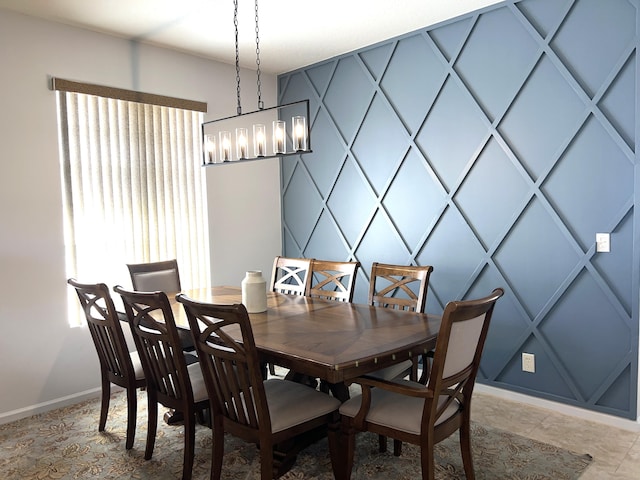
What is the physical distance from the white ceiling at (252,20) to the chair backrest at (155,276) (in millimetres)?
1616

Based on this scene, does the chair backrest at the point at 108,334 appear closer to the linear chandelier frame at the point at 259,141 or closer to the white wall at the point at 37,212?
the white wall at the point at 37,212

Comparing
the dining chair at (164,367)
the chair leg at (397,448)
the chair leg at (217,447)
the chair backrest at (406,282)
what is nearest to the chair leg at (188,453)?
the dining chair at (164,367)

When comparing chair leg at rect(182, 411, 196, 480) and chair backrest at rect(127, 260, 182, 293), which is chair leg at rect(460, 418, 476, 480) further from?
chair backrest at rect(127, 260, 182, 293)

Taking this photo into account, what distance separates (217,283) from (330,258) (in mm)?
991

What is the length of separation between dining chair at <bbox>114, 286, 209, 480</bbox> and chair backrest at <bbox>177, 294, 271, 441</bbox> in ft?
0.72

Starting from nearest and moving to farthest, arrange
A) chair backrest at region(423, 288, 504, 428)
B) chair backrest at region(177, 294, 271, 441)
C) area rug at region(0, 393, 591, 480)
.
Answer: chair backrest at region(423, 288, 504, 428) < chair backrest at region(177, 294, 271, 441) < area rug at region(0, 393, 591, 480)

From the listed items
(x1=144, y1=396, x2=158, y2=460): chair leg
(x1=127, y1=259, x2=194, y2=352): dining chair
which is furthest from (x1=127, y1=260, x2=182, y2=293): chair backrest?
(x1=144, y1=396, x2=158, y2=460): chair leg

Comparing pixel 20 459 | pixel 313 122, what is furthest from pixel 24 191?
pixel 313 122

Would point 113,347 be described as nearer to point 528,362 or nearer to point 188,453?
point 188,453

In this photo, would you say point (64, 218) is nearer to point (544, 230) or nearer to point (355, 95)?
point (355, 95)

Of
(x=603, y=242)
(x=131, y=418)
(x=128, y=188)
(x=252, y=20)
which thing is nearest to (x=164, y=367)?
(x=131, y=418)

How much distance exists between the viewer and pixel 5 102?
10.1 feet

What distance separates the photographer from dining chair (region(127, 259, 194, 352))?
3.32m

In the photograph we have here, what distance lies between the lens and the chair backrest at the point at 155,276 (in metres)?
3.34
